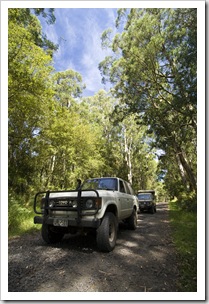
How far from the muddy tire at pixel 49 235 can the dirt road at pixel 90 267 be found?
0.15 meters

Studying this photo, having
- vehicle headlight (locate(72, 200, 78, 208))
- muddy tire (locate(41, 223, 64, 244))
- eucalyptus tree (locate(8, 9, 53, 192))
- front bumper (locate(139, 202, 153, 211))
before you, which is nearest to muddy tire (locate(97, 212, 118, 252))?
vehicle headlight (locate(72, 200, 78, 208))

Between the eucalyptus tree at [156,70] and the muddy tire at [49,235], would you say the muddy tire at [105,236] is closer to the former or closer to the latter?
the muddy tire at [49,235]

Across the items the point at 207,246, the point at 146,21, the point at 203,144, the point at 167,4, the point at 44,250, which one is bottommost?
the point at 44,250

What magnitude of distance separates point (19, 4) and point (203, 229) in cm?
523

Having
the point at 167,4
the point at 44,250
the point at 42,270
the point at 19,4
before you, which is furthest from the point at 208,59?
the point at 44,250

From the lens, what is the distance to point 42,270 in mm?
3070

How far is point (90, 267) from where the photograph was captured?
3197 mm

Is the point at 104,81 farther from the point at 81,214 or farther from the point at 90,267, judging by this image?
the point at 90,267

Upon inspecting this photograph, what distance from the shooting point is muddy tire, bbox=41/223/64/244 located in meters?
4.30

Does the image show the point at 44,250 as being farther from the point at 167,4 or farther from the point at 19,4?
the point at 167,4

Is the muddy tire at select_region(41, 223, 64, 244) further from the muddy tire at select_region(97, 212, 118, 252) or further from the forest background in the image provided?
the forest background

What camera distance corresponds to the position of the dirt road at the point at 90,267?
103 inches

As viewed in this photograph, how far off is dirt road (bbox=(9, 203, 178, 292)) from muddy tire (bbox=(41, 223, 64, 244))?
0.49 ft

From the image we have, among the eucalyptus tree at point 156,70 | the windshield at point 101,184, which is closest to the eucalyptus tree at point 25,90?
the eucalyptus tree at point 156,70
